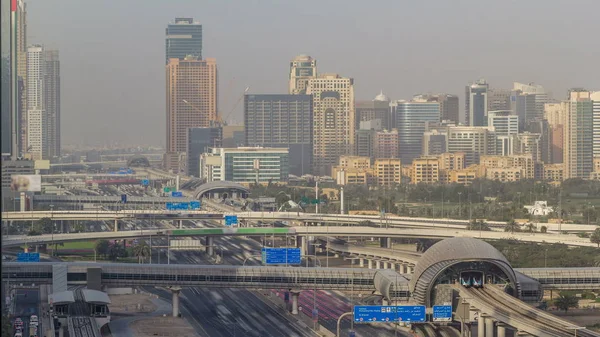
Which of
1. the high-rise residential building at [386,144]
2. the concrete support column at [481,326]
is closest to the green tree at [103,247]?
the concrete support column at [481,326]

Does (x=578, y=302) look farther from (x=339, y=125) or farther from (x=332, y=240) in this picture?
(x=339, y=125)

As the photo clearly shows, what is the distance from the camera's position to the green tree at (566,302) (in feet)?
167

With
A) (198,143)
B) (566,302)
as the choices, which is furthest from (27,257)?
(198,143)

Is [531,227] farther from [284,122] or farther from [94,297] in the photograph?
[284,122]

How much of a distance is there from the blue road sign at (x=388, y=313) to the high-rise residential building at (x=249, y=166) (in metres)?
99.9

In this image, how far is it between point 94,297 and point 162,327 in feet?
8.56

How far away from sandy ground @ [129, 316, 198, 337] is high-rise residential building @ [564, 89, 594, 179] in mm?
115981

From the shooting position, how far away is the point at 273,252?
5609cm

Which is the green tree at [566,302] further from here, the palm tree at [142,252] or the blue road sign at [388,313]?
the palm tree at [142,252]

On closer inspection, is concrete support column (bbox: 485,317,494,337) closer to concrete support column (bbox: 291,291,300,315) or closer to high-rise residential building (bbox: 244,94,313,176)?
concrete support column (bbox: 291,291,300,315)

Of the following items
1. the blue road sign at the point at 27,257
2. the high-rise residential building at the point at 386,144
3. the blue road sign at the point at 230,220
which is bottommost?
the blue road sign at the point at 27,257

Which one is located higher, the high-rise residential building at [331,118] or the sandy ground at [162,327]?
the high-rise residential building at [331,118]

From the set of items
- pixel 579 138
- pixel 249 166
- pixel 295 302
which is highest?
pixel 579 138

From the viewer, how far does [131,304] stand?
53156mm
